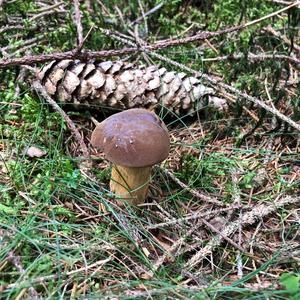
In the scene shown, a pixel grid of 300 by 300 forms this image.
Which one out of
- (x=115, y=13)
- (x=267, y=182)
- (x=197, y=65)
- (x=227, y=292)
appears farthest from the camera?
(x=115, y=13)

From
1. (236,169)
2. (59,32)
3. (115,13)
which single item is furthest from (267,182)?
(115,13)

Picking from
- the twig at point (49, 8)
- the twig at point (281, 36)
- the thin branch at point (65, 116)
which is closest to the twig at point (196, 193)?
the thin branch at point (65, 116)

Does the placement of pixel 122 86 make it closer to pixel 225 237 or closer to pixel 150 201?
pixel 150 201

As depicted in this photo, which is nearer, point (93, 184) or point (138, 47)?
point (93, 184)

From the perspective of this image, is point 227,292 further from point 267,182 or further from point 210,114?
point 210,114

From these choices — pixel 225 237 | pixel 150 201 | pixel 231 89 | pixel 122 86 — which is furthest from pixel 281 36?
pixel 225 237

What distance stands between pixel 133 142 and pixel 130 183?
12.0 inches

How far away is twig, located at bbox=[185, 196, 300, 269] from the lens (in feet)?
5.87

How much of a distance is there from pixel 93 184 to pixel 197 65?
1.28 metres

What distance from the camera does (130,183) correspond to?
6.56 feet

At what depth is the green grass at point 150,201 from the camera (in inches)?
62.2

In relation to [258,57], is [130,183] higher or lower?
lower

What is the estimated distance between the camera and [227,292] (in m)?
1.58

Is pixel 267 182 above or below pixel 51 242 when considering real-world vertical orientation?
below
